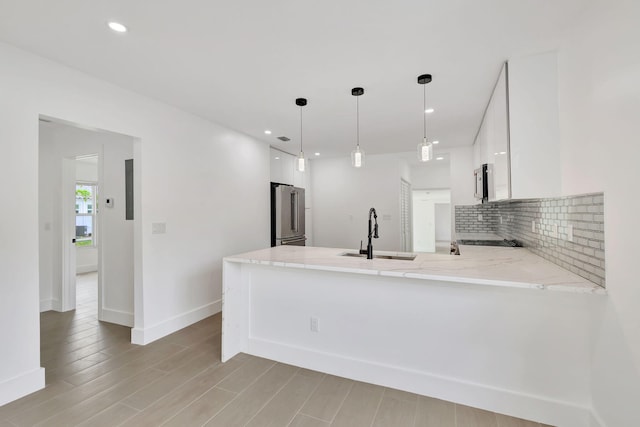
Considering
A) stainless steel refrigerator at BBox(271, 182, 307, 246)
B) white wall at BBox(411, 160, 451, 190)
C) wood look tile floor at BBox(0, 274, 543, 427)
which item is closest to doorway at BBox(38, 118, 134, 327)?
wood look tile floor at BBox(0, 274, 543, 427)

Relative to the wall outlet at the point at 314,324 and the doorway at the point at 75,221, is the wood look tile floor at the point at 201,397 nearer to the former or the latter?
the wall outlet at the point at 314,324

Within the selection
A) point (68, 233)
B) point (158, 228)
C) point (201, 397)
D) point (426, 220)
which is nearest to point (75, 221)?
point (68, 233)

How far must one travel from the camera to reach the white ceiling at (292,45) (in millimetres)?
1650

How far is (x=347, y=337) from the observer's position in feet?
7.47

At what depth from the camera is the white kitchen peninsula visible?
1712 mm

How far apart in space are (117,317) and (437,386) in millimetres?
3506

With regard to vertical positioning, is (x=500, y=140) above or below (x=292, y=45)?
below

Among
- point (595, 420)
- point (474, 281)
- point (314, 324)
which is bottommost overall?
point (595, 420)

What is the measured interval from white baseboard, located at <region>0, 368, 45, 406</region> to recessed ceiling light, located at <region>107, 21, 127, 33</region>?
2.43 meters

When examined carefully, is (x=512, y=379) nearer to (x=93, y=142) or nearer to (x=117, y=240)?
(x=117, y=240)

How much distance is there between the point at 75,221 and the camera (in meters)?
3.99

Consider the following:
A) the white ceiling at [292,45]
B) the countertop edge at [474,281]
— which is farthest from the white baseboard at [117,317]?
the white ceiling at [292,45]

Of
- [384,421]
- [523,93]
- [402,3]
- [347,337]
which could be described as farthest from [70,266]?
[523,93]

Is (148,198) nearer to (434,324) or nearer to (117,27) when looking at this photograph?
(117,27)
